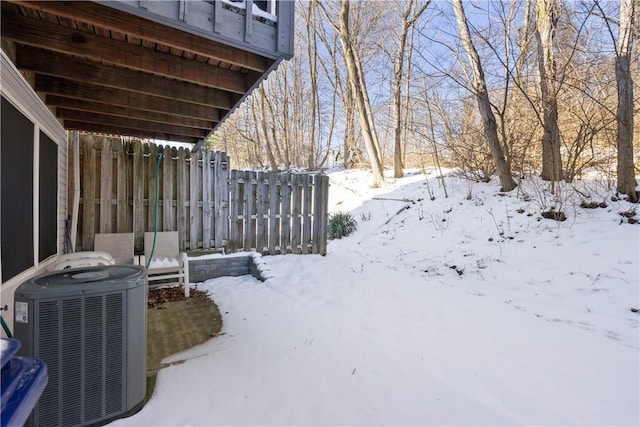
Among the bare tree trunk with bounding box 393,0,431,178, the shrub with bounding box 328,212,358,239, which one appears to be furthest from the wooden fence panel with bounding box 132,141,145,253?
the bare tree trunk with bounding box 393,0,431,178

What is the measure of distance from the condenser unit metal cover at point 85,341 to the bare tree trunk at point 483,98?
6.39 metres

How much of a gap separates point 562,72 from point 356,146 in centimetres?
1049

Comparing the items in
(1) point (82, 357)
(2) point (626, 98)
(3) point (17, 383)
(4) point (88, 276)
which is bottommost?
(1) point (82, 357)

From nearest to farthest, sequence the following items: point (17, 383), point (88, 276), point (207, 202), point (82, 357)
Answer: point (17, 383)
point (82, 357)
point (88, 276)
point (207, 202)

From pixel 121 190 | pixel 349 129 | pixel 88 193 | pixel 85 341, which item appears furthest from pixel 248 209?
pixel 349 129

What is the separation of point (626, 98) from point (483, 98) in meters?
2.07

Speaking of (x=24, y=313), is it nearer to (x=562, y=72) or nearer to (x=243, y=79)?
(x=243, y=79)

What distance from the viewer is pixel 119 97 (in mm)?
3395

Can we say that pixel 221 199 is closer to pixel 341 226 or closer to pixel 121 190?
pixel 121 190

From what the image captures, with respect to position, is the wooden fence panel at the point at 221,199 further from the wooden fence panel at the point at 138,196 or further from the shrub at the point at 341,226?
the shrub at the point at 341,226

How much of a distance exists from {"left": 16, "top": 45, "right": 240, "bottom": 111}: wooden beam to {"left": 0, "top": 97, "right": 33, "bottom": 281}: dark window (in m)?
0.54

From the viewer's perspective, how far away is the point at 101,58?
2455 mm

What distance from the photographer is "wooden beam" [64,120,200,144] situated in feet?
14.0

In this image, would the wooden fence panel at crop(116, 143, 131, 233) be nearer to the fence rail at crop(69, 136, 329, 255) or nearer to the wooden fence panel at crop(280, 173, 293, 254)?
the fence rail at crop(69, 136, 329, 255)
